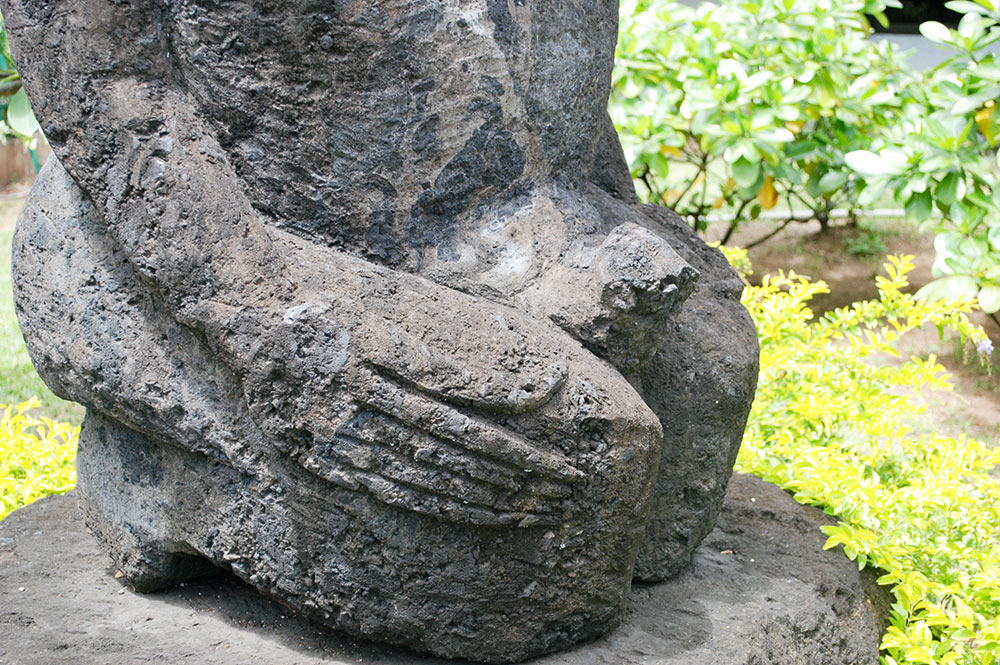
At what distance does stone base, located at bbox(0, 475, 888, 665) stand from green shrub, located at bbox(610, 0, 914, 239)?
2679 millimetres

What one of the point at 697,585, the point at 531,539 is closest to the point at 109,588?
the point at 531,539

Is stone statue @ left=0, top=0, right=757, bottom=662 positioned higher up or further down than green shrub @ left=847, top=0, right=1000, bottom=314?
higher up

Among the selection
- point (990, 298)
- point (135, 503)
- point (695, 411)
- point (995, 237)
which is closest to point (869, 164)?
point (995, 237)

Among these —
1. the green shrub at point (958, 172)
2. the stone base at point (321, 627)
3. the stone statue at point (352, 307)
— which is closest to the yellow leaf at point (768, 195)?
the green shrub at point (958, 172)

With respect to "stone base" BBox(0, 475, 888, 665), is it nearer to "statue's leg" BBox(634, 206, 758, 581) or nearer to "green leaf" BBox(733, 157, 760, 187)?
"statue's leg" BBox(634, 206, 758, 581)

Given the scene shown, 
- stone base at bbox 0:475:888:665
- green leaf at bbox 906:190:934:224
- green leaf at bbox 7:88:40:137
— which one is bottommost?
green leaf at bbox 906:190:934:224

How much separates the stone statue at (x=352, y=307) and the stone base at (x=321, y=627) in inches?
3.5

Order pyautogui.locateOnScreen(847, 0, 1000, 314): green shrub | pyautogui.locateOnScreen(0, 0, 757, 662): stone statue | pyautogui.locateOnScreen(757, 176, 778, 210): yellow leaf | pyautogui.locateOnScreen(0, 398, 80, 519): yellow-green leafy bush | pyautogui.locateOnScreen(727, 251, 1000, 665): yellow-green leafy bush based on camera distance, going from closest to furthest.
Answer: pyautogui.locateOnScreen(0, 0, 757, 662): stone statue, pyautogui.locateOnScreen(727, 251, 1000, 665): yellow-green leafy bush, pyautogui.locateOnScreen(0, 398, 80, 519): yellow-green leafy bush, pyautogui.locateOnScreen(847, 0, 1000, 314): green shrub, pyautogui.locateOnScreen(757, 176, 778, 210): yellow leaf

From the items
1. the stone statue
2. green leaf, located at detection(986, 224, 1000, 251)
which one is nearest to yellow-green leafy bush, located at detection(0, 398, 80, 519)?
the stone statue

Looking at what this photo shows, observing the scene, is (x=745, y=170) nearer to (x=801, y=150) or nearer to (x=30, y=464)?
(x=801, y=150)

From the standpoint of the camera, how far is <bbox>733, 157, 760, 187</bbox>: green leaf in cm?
483

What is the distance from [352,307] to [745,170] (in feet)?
11.2

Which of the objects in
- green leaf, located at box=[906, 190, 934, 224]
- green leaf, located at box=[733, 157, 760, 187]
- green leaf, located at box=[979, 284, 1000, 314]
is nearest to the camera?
green leaf, located at box=[979, 284, 1000, 314]

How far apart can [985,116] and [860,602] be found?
11.2ft
